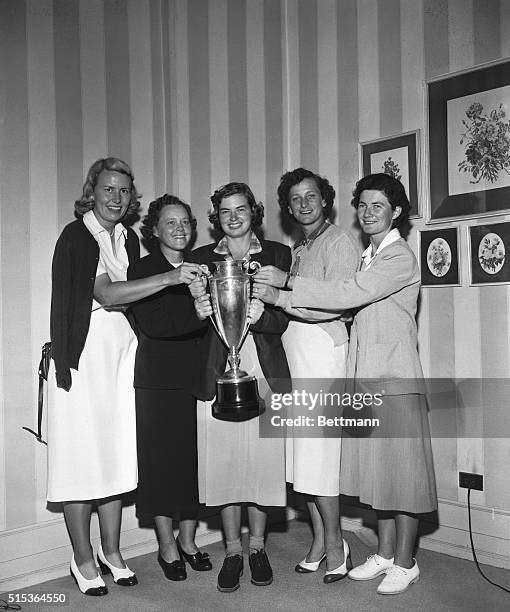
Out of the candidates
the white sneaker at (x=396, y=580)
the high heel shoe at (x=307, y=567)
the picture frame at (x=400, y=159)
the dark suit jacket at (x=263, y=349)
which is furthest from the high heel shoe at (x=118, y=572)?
the picture frame at (x=400, y=159)

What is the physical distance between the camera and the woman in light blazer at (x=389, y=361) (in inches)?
104

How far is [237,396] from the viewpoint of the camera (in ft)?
8.36

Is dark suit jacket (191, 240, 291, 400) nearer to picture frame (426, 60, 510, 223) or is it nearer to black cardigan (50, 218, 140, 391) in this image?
black cardigan (50, 218, 140, 391)

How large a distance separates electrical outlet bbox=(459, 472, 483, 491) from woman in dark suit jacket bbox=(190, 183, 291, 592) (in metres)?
0.84

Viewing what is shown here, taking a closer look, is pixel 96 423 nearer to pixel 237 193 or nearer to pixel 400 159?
pixel 237 193

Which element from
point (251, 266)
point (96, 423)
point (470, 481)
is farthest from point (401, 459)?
point (96, 423)

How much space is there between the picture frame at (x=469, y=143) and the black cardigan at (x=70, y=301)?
1499mm

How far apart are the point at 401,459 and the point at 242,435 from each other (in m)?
0.61

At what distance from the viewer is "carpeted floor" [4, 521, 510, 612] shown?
8.44 ft

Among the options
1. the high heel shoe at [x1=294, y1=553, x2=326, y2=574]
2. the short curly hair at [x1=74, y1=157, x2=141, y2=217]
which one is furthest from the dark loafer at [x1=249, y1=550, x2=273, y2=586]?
the short curly hair at [x1=74, y1=157, x2=141, y2=217]

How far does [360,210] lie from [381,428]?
85cm

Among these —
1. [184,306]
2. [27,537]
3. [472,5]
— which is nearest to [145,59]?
[184,306]

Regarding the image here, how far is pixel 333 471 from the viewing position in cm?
279

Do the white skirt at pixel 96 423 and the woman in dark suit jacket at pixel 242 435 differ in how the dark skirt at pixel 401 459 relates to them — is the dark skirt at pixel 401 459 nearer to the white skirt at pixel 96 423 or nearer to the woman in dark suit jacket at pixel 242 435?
the woman in dark suit jacket at pixel 242 435
